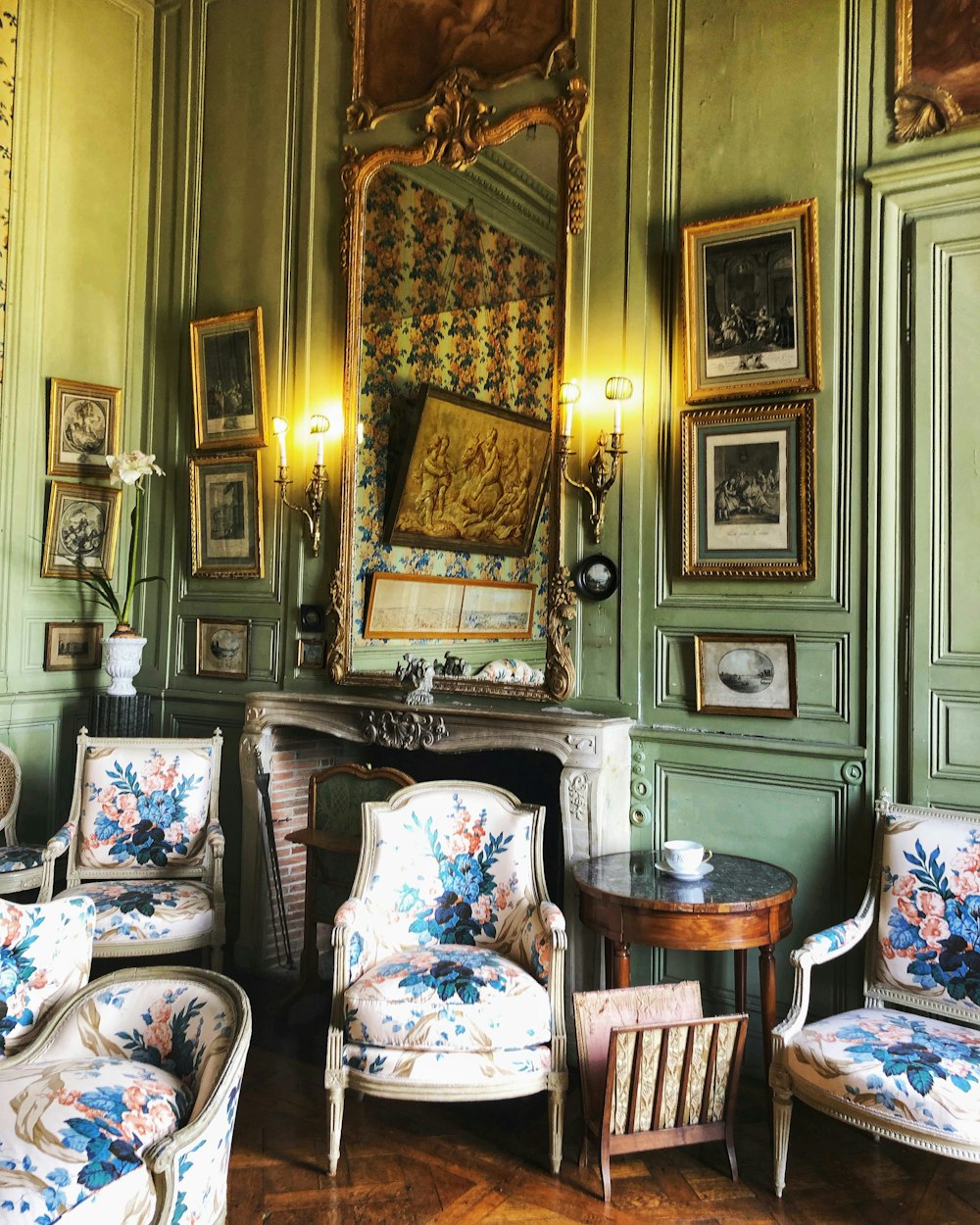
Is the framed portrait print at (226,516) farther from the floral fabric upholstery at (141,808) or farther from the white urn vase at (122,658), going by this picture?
the floral fabric upholstery at (141,808)

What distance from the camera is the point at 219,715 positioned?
190 inches

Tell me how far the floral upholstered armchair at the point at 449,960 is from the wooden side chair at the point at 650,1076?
4.0 inches

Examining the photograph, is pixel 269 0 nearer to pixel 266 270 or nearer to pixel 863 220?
pixel 266 270

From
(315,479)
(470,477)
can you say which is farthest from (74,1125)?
(315,479)

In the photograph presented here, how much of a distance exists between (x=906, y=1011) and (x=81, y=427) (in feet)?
14.1

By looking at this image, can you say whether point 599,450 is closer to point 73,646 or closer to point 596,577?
point 596,577

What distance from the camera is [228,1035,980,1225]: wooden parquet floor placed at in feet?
8.44

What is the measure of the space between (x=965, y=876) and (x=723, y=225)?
7.23 ft

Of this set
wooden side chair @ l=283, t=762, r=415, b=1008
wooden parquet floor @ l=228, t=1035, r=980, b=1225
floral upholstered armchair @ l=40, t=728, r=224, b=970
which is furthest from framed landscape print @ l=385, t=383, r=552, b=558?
wooden parquet floor @ l=228, t=1035, r=980, b=1225

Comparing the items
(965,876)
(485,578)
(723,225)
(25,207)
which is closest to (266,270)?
(25,207)

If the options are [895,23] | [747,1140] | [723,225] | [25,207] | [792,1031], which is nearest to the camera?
[792,1031]

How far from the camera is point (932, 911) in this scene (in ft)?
9.35

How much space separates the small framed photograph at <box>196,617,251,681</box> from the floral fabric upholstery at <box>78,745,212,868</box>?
0.67 metres

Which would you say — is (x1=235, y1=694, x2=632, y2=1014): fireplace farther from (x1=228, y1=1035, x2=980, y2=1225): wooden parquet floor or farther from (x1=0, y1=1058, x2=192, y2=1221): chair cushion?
(x1=0, y1=1058, x2=192, y2=1221): chair cushion
